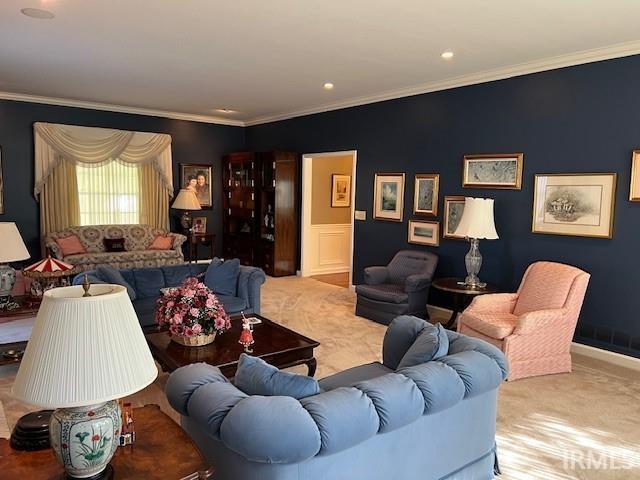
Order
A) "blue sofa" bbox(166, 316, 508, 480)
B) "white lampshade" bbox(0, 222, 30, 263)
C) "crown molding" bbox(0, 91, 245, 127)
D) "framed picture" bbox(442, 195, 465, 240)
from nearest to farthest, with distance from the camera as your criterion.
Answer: "blue sofa" bbox(166, 316, 508, 480) < "white lampshade" bbox(0, 222, 30, 263) < "framed picture" bbox(442, 195, 465, 240) < "crown molding" bbox(0, 91, 245, 127)

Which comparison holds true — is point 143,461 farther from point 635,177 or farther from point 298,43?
point 635,177

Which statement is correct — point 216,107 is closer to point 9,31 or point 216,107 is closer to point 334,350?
point 9,31

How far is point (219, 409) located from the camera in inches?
71.2

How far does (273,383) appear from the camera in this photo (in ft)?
6.40

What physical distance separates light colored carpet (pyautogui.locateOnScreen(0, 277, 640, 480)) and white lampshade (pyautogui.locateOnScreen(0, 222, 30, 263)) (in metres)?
0.99

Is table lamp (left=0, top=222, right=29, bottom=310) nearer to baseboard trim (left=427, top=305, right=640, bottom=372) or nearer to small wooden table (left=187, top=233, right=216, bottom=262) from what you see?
small wooden table (left=187, top=233, right=216, bottom=262)

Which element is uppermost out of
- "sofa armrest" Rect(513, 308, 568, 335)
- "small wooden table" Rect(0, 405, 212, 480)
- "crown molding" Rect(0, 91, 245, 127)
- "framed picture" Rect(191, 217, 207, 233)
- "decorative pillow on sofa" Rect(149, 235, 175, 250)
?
"crown molding" Rect(0, 91, 245, 127)

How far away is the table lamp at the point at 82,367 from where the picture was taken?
1.21 meters

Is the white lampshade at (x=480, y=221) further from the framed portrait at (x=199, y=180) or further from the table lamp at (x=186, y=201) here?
the framed portrait at (x=199, y=180)

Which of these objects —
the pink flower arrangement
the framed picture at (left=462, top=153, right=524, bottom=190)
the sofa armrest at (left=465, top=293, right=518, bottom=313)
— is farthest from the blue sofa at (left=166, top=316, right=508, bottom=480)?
the framed picture at (left=462, top=153, right=524, bottom=190)

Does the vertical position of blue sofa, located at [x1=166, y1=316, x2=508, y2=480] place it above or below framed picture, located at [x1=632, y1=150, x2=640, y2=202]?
below

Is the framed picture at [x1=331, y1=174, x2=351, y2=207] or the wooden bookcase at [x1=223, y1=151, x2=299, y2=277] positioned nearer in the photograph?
the wooden bookcase at [x1=223, y1=151, x2=299, y2=277]

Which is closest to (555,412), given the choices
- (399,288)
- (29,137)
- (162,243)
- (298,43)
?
(399,288)

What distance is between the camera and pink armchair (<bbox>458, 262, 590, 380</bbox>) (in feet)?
12.9
